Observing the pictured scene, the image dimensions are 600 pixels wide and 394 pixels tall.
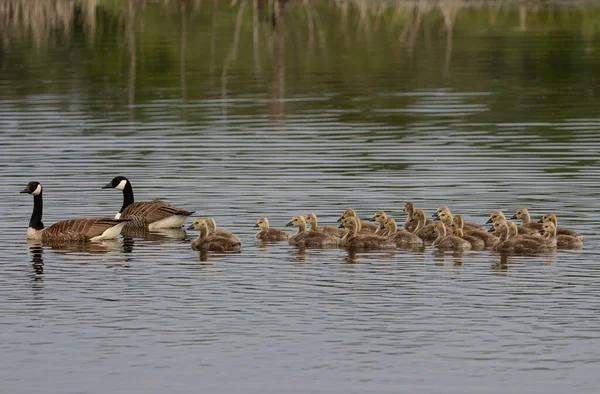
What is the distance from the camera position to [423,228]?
22438 millimetres

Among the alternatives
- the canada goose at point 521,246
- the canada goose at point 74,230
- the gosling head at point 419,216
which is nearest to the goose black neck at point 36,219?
the canada goose at point 74,230

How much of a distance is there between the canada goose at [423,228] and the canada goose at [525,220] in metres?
1.25

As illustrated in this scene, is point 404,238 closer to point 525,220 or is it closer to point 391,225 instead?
point 391,225

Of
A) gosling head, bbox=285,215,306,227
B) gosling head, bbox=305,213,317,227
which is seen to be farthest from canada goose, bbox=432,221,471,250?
gosling head, bbox=285,215,306,227

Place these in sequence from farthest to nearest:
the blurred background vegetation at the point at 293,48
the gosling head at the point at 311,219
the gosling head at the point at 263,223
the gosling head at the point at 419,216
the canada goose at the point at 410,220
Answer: the blurred background vegetation at the point at 293,48 < the canada goose at the point at 410,220 < the gosling head at the point at 419,216 < the gosling head at the point at 311,219 < the gosling head at the point at 263,223

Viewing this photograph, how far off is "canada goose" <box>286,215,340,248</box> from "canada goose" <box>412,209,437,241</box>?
1315 millimetres

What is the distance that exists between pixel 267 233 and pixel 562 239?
4083 millimetres

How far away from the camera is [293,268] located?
65.0ft

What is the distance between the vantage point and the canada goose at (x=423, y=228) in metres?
22.2

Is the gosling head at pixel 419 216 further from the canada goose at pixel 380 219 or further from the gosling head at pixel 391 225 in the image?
the gosling head at pixel 391 225

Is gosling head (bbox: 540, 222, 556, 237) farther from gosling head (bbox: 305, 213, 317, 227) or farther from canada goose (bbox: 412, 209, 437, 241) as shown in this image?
gosling head (bbox: 305, 213, 317, 227)

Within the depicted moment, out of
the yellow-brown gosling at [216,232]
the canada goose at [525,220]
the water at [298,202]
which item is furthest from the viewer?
the canada goose at [525,220]

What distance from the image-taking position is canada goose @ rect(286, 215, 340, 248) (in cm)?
2166

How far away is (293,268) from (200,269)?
1.19 meters
